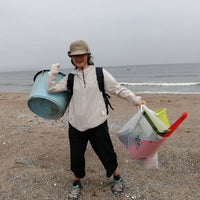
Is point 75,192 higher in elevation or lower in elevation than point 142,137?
lower

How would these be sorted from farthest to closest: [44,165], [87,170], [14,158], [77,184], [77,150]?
[14,158] → [44,165] → [87,170] → [77,184] → [77,150]

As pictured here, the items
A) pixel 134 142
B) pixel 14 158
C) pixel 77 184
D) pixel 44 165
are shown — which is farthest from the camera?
pixel 14 158

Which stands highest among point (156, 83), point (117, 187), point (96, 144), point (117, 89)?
point (117, 89)

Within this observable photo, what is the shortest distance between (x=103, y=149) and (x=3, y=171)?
1.73 meters

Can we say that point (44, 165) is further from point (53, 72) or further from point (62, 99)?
point (53, 72)

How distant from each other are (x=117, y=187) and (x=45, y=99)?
1.41 metres

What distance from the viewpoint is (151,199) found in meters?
2.36

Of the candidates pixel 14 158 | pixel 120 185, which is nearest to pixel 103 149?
pixel 120 185

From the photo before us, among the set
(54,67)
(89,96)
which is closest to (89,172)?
(89,96)

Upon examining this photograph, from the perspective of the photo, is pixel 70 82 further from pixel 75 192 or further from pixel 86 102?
pixel 75 192

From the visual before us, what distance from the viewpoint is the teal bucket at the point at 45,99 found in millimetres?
2383

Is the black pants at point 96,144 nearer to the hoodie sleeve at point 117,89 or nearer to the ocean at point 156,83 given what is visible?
the hoodie sleeve at point 117,89

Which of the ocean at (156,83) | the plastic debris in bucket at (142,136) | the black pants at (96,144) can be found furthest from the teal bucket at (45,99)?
the ocean at (156,83)

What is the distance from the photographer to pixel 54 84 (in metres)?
2.38
